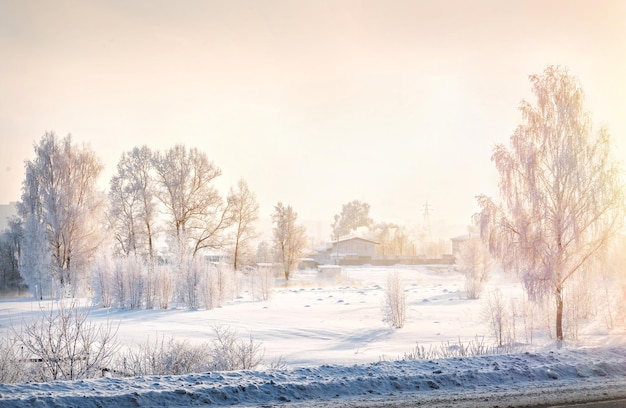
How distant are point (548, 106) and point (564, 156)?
2100mm

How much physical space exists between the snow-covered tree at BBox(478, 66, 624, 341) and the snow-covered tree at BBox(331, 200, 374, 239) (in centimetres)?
11503

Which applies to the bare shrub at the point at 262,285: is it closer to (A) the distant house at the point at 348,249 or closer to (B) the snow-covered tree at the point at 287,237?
(B) the snow-covered tree at the point at 287,237

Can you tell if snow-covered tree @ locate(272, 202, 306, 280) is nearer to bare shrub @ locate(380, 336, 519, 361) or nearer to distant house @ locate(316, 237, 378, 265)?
distant house @ locate(316, 237, 378, 265)

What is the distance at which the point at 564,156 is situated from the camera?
19453 millimetres

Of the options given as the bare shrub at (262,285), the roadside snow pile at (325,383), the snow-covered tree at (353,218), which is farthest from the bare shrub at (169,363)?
the snow-covered tree at (353,218)

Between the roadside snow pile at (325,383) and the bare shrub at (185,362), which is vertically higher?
the roadside snow pile at (325,383)

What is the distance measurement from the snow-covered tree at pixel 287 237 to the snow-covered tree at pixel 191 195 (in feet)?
55.9

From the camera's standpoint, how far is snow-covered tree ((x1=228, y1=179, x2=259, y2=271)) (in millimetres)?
49625

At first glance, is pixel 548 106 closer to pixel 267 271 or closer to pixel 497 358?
pixel 497 358

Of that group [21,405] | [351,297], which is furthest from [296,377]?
[351,297]

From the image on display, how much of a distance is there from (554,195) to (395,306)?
8.59 metres

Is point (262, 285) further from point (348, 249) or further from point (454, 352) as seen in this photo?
point (348, 249)

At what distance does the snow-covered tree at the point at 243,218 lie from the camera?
49.6 meters

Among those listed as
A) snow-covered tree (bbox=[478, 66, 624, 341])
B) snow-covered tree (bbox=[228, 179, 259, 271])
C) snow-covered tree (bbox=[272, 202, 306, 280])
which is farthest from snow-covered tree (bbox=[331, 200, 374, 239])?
snow-covered tree (bbox=[478, 66, 624, 341])
